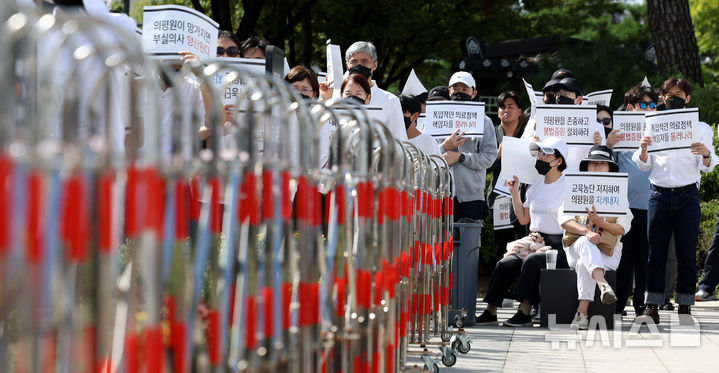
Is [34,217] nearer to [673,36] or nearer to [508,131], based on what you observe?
[508,131]

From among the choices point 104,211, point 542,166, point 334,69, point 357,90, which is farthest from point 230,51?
point 104,211

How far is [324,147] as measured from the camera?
7.42 m

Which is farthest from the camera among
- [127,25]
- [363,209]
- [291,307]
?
[127,25]

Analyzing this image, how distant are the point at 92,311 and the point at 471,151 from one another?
7.97 meters

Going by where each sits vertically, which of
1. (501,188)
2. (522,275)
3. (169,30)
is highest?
(169,30)

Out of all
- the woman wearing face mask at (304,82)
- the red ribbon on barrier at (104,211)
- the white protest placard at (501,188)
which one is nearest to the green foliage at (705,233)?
the white protest placard at (501,188)

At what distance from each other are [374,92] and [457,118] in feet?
5.77

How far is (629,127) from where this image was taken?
36.1 ft

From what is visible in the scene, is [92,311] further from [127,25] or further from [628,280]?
[628,280]

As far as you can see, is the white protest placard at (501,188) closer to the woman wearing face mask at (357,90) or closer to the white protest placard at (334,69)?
the white protest placard at (334,69)

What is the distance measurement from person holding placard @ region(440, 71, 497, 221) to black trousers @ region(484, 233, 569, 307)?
533 mm

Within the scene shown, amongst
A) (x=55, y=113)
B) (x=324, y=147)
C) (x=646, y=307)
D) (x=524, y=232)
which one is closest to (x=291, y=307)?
(x=55, y=113)

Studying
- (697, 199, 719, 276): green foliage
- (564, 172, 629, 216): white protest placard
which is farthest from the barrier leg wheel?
(697, 199, 719, 276): green foliage

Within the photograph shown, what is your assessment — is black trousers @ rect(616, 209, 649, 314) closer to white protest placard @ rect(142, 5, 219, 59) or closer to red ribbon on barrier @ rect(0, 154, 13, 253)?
white protest placard @ rect(142, 5, 219, 59)
